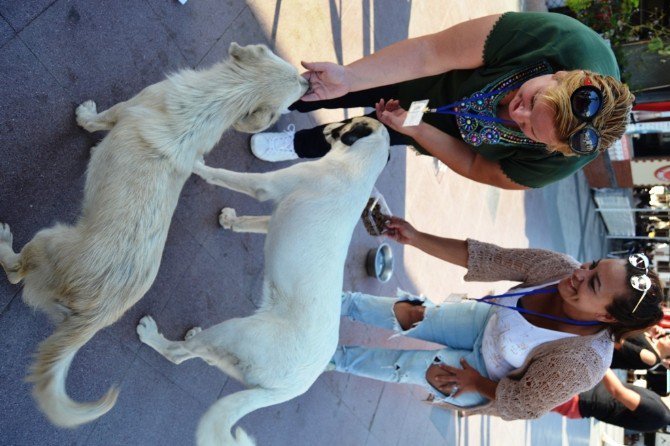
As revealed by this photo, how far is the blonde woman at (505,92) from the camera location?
2.00 metres

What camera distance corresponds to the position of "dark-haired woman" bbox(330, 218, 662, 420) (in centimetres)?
245

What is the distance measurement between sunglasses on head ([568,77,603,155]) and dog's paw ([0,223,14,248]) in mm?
2780

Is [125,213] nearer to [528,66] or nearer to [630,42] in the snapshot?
[528,66]

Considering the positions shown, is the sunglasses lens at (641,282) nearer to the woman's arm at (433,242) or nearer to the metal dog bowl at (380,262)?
the woman's arm at (433,242)

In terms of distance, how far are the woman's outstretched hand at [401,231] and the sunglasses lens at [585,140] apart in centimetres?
147

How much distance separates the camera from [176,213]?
11.0ft

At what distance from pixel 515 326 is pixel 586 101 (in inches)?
53.6

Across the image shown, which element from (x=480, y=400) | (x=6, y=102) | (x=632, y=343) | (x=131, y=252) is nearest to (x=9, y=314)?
(x=131, y=252)

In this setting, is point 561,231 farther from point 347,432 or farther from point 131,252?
point 131,252

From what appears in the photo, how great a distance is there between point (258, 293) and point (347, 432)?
1662mm

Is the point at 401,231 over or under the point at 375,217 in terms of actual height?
under

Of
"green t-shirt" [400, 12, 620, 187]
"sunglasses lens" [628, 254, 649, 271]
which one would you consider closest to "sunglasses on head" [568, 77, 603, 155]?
"green t-shirt" [400, 12, 620, 187]

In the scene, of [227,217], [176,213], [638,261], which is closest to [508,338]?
[638,261]

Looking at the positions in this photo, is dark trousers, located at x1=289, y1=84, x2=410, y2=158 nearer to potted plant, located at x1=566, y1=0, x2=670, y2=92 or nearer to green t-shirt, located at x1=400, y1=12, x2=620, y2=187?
green t-shirt, located at x1=400, y1=12, x2=620, y2=187
